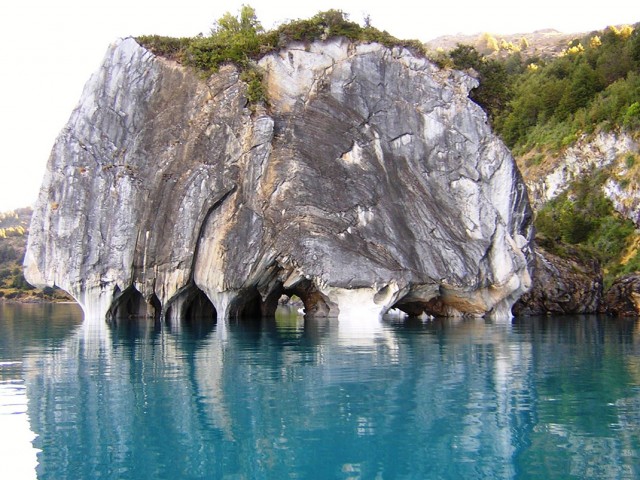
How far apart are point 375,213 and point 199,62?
13.3 m

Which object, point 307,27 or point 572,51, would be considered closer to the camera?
point 307,27

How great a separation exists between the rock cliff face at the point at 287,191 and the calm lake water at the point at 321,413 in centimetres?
1526

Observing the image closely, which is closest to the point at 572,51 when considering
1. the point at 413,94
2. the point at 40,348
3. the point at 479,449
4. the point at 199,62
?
the point at 413,94

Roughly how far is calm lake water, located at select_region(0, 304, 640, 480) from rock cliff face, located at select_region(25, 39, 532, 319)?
15.3m

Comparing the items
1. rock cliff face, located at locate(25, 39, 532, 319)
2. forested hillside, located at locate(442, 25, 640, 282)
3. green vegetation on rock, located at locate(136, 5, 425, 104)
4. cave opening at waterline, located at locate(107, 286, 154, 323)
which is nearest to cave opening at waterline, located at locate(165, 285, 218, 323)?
rock cliff face, located at locate(25, 39, 532, 319)

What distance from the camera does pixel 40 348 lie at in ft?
77.3

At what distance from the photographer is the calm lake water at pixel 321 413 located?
884 cm

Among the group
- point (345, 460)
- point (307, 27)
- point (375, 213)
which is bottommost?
point (345, 460)

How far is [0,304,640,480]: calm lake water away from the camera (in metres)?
8.84

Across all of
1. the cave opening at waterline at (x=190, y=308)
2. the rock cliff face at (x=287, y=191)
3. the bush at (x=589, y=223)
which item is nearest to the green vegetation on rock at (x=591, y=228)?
the bush at (x=589, y=223)

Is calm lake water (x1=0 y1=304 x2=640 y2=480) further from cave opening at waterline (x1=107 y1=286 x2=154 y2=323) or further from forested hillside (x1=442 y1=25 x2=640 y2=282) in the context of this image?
forested hillside (x1=442 y1=25 x2=640 y2=282)

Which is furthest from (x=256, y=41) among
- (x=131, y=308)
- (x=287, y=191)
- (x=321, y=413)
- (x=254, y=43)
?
(x=321, y=413)

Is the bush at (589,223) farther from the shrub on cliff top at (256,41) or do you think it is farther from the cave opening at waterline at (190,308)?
the cave opening at waterline at (190,308)

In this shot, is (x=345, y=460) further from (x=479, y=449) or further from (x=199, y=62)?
(x=199, y=62)
